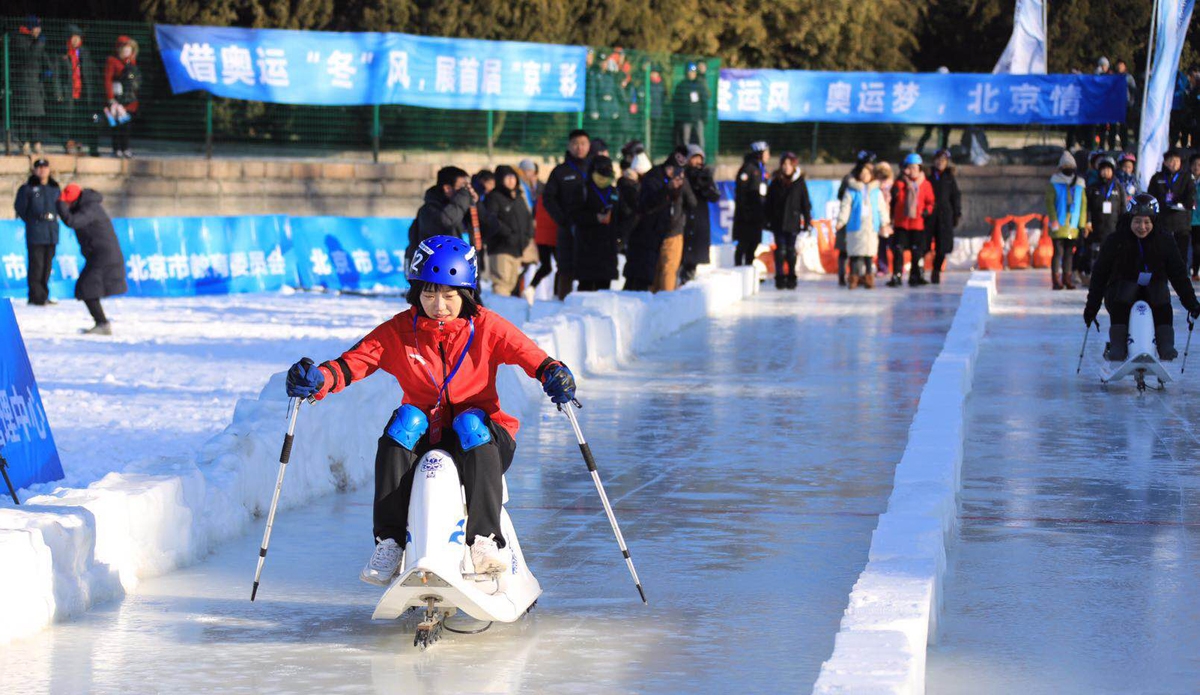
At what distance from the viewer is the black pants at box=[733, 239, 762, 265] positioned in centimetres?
2256

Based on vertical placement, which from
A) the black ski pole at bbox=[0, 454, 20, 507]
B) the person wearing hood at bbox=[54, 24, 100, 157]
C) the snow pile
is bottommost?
the black ski pole at bbox=[0, 454, 20, 507]

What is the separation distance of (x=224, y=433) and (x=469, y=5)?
23270 millimetres

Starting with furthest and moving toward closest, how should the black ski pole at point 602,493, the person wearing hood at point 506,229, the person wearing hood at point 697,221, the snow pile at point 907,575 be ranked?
the person wearing hood at point 697,221 < the person wearing hood at point 506,229 < the black ski pole at point 602,493 < the snow pile at point 907,575

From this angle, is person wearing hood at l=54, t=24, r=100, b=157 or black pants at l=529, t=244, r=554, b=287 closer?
black pants at l=529, t=244, r=554, b=287

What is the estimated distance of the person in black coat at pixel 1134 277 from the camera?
12641 mm

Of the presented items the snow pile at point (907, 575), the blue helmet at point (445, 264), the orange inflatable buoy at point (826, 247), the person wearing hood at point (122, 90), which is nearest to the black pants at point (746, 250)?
the orange inflatable buoy at point (826, 247)

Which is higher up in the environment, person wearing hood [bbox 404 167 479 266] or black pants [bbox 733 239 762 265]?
person wearing hood [bbox 404 167 479 266]

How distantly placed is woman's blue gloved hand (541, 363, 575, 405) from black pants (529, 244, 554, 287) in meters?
12.8

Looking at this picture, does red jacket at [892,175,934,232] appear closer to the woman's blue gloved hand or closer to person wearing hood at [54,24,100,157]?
person wearing hood at [54,24,100,157]

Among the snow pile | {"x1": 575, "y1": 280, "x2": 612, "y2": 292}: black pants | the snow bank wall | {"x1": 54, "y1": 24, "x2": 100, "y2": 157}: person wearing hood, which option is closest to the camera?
the snow pile

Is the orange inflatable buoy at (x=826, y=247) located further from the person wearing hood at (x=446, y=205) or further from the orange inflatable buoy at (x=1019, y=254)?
the person wearing hood at (x=446, y=205)

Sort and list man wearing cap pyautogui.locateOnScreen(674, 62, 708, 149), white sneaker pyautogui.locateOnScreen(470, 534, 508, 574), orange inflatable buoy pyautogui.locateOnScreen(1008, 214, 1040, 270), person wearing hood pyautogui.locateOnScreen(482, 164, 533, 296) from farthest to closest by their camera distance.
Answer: orange inflatable buoy pyautogui.locateOnScreen(1008, 214, 1040, 270)
man wearing cap pyautogui.locateOnScreen(674, 62, 708, 149)
person wearing hood pyautogui.locateOnScreen(482, 164, 533, 296)
white sneaker pyautogui.locateOnScreen(470, 534, 508, 574)

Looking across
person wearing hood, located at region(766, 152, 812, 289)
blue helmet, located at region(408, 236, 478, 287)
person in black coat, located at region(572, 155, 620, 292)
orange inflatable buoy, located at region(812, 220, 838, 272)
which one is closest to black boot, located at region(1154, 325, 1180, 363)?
person in black coat, located at region(572, 155, 620, 292)

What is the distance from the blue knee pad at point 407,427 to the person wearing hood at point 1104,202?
1587cm
